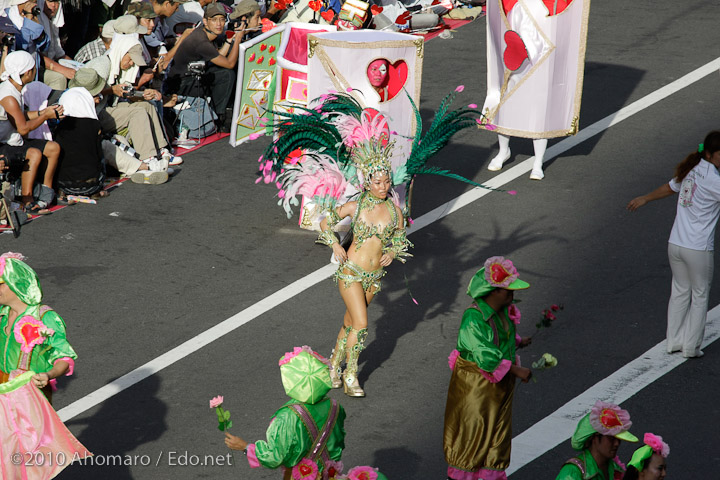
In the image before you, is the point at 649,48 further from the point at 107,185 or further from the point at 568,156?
the point at 107,185

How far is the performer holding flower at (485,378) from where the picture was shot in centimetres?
711

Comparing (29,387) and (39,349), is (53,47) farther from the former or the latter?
(29,387)

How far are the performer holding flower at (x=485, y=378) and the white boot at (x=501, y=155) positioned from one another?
637 cm

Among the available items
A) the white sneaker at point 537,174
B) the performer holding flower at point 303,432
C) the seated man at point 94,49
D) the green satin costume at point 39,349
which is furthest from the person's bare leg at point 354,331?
the seated man at point 94,49

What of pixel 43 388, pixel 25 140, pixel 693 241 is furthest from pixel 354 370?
pixel 25 140

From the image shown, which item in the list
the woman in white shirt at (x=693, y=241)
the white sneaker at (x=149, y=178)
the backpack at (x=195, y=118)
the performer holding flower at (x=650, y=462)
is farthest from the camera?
the backpack at (x=195, y=118)

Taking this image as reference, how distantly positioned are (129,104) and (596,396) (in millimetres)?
7290

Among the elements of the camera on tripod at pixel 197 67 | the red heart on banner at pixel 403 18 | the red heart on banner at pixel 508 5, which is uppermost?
the red heart on banner at pixel 508 5

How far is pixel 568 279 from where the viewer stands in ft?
36.0

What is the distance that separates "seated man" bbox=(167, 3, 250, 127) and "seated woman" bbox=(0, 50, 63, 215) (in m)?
2.42

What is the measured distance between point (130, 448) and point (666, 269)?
19.3 feet

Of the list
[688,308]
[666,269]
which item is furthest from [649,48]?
[688,308]

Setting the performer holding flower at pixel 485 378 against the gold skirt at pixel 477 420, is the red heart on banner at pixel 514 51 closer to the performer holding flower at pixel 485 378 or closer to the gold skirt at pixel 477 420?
the performer holding flower at pixel 485 378

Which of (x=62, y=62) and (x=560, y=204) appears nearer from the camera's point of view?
(x=560, y=204)
